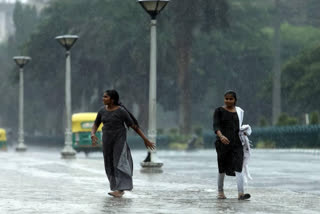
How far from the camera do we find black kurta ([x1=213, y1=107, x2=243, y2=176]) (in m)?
13.5

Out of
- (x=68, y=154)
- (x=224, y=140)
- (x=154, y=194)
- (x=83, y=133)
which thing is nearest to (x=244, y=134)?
(x=224, y=140)

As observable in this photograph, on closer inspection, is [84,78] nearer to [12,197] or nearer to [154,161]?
[154,161]

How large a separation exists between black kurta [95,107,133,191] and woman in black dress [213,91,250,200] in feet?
4.66

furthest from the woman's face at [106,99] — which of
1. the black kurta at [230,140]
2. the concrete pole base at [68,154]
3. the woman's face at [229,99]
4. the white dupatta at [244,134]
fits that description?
the concrete pole base at [68,154]

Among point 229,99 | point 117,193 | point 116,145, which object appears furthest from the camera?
point 116,145

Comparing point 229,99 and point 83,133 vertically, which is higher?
point 229,99

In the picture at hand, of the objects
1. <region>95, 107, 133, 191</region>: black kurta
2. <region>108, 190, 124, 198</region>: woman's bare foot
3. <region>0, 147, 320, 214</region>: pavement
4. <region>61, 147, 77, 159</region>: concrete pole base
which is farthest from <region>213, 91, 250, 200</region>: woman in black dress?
<region>61, 147, 77, 159</region>: concrete pole base

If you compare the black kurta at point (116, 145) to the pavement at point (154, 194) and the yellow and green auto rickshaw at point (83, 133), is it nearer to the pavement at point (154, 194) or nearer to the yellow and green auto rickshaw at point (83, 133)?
the pavement at point (154, 194)

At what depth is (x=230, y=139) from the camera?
13.5 meters

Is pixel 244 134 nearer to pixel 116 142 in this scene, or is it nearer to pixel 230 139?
pixel 230 139

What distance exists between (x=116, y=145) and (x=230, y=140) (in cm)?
175

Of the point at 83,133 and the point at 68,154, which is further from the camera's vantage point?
the point at 83,133

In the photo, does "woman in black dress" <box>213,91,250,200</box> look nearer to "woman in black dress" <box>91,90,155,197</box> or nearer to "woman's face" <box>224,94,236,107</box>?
"woman's face" <box>224,94,236,107</box>

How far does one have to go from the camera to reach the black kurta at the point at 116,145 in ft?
46.3
